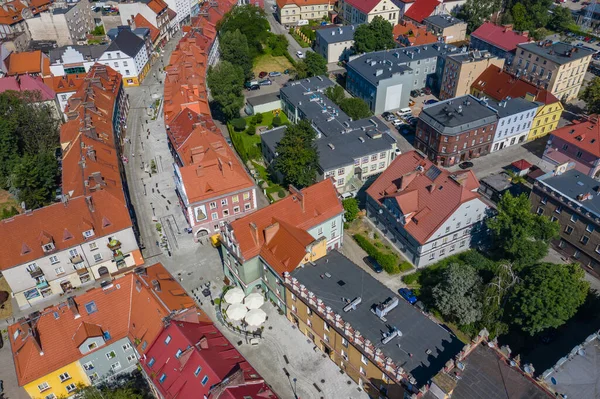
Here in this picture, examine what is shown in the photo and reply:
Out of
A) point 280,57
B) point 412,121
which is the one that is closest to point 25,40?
point 280,57

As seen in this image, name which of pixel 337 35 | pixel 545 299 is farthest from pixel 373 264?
pixel 337 35

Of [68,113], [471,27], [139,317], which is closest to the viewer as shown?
[139,317]

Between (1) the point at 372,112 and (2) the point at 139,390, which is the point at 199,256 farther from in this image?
(1) the point at 372,112

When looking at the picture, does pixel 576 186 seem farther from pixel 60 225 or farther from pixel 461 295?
pixel 60 225

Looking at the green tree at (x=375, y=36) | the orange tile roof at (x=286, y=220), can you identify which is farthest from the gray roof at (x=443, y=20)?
the orange tile roof at (x=286, y=220)

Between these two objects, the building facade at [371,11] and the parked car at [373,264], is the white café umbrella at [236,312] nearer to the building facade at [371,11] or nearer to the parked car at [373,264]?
the parked car at [373,264]

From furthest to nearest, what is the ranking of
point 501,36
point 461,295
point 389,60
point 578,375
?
point 501,36 < point 389,60 < point 461,295 < point 578,375
